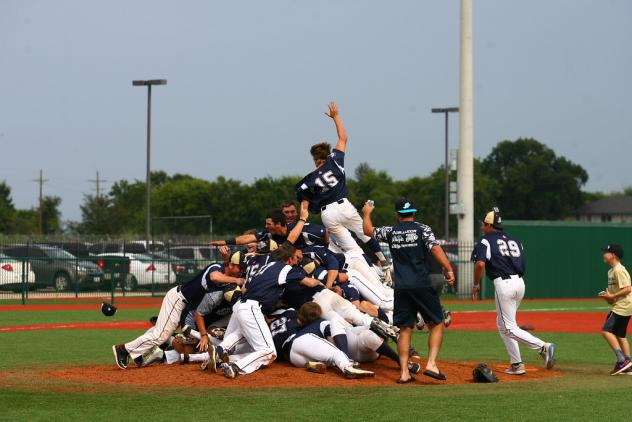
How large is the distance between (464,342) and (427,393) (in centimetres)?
796

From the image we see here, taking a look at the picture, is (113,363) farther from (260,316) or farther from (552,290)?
(552,290)

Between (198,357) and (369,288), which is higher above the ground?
(369,288)

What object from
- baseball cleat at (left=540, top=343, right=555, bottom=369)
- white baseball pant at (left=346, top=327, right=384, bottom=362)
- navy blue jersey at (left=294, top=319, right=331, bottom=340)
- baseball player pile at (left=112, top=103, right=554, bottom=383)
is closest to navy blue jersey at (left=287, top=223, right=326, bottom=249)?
baseball player pile at (left=112, top=103, right=554, bottom=383)

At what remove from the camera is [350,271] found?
14625 millimetres

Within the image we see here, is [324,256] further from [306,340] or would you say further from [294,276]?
[306,340]

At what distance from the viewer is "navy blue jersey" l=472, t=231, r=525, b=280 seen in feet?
43.1

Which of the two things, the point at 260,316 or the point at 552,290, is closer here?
the point at 260,316

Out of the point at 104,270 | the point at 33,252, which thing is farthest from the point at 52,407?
the point at 33,252

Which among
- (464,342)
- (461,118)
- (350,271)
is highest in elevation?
(461,118)

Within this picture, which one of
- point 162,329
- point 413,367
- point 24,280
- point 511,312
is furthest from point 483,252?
point 24,280

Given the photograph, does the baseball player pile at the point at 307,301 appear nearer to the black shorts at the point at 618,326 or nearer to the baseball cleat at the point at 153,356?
the baseball cleat at the point at 153,356

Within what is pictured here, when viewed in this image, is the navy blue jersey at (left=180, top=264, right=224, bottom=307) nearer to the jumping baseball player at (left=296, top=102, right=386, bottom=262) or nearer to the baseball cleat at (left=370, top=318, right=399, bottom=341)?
the jumping baseball player at (left=296, top=102, right=386, bottom=262)

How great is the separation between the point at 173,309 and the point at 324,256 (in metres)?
2.24

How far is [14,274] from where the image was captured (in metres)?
32.3
